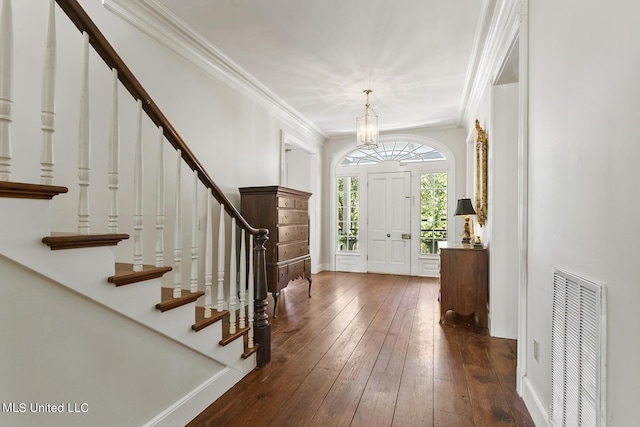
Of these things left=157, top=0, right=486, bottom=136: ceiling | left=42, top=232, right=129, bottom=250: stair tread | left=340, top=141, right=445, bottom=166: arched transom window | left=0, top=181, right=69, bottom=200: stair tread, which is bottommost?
left=42, top=232, right=129, bottom=250: stair tread

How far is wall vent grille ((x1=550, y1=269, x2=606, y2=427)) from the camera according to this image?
1120 mm

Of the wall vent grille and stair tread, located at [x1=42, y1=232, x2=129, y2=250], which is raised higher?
stair tread, located at [x1=42, y1=232, x2=129, y2=250]

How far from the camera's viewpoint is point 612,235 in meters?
1.08

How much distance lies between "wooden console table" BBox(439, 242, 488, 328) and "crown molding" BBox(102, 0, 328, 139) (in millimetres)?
3052

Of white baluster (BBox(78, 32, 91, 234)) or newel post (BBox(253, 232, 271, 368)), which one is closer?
white baluster (BBox(78, 32, 91, 234))

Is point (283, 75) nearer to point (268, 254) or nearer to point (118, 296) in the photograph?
point (268, 254)

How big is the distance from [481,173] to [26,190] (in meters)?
3.83

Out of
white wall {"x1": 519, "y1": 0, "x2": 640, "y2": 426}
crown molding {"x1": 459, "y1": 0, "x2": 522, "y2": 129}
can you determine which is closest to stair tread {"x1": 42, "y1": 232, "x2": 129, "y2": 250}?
white wall {"x1": 519, "y1": 0, "x2": 640, "y2": 426}

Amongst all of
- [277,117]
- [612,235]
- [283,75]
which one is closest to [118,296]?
[612,235]

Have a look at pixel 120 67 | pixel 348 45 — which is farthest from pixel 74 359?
pixel 348 45

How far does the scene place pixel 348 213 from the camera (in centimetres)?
664

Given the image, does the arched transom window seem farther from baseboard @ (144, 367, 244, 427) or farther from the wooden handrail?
baseboard @ (144, 367, 244, 427)

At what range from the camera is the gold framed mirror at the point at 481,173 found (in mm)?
3512

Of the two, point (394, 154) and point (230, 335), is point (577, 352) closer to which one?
point (230, 335)
